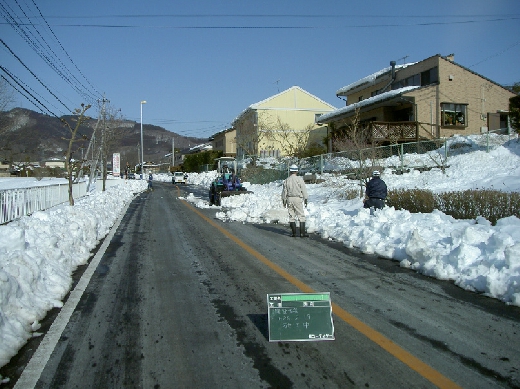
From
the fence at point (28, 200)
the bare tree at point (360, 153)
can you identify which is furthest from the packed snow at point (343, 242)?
the bare tree at point (360, 153)

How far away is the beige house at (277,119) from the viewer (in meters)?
54.2

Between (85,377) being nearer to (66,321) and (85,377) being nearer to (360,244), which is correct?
(66,321)

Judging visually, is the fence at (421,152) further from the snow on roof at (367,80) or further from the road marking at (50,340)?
the road marking at (50,340)

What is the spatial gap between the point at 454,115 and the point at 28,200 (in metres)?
A: 27.0

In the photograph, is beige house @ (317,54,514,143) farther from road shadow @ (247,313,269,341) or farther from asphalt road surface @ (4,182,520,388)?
road shadow @ (247,313,269,341)

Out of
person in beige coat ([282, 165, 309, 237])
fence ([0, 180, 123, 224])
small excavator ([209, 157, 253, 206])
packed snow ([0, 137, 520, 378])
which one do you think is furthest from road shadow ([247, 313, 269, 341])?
small excavator ([209, 157, 253, 206])

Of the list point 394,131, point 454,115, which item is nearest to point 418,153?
point 394,131

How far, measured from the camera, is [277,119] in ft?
180

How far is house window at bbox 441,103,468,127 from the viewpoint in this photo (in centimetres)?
3264

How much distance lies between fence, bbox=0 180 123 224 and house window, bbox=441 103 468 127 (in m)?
24.3

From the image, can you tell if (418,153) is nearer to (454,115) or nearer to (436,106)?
(436,106)

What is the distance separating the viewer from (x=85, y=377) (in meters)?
4.14

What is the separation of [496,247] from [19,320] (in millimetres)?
6605

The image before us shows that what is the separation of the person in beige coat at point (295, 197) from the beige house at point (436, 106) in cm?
1890
